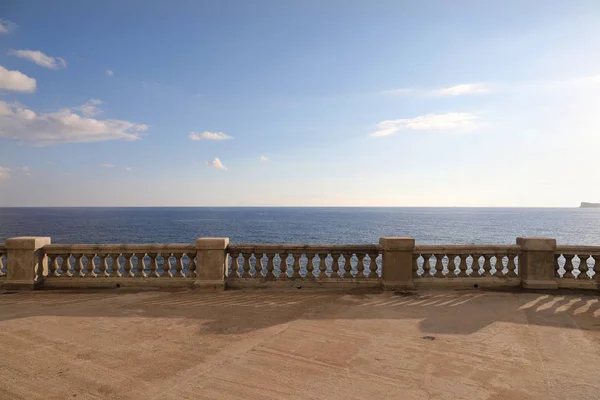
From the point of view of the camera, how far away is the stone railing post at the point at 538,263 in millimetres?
8844

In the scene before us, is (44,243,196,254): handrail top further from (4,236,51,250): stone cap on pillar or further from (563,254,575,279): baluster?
(563,254,575,279): baluster

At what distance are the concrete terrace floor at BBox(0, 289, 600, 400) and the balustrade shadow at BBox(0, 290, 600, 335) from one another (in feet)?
0.13

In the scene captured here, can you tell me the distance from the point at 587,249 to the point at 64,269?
42.6 ft

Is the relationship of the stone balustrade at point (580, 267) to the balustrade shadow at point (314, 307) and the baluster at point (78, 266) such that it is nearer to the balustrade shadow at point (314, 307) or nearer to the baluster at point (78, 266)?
the balustrade shadow at point (314, 307)

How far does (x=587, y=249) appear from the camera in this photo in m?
8.91

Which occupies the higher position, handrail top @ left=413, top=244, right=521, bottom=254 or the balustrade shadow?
handrail top @ left=413, top=244, right=521, bottom=254

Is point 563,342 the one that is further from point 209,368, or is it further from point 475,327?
point 209,368

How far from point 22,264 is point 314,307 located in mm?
7271

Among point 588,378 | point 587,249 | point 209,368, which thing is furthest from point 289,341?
point 587,249

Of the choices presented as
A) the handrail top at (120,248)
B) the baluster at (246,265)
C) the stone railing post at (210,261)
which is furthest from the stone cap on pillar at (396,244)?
the handrail top at (120,248)

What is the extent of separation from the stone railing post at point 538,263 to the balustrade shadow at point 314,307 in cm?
45

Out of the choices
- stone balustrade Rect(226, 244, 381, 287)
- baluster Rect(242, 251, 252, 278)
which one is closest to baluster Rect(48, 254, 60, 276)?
stone balustrade Rect(226, 244, 381, 287)

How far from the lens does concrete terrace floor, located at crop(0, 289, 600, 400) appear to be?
4180 mm

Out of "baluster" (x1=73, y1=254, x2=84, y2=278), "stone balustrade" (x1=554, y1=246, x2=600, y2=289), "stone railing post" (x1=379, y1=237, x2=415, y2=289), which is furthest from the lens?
"baluster" (x1=73, y1=254, x2=84, y2=278)
